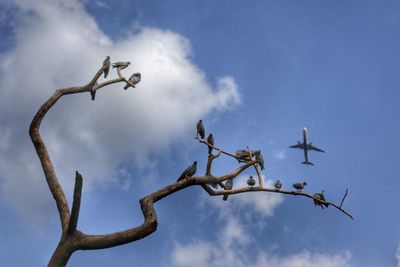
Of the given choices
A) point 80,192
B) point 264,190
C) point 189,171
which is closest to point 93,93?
point 189,171

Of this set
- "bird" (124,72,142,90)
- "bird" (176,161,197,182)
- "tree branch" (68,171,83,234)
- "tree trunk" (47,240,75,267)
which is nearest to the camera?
"tree branch" (68,171,83,234)

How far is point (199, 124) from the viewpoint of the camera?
12.1m

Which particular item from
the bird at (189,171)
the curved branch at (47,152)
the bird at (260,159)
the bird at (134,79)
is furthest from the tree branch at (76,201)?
the bird at (260,159)

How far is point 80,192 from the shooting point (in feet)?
24.7

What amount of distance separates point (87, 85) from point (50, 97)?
1.07 meters

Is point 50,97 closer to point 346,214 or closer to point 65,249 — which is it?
point 65,249

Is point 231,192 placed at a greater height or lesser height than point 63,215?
greater

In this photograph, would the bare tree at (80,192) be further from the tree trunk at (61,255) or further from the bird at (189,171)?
the bird at (189,171)

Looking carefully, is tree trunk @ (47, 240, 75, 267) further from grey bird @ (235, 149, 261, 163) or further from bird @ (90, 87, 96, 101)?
grey bird @ (235, 149, 261, 163)

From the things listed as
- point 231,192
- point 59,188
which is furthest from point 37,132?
point 231,192

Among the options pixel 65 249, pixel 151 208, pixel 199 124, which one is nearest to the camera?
pixel 65 249

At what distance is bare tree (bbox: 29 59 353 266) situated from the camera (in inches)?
311

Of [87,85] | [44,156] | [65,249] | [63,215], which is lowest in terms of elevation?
[65,249]

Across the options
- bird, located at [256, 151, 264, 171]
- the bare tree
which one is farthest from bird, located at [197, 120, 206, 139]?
bird, located at [256, 151, 264, 171]
